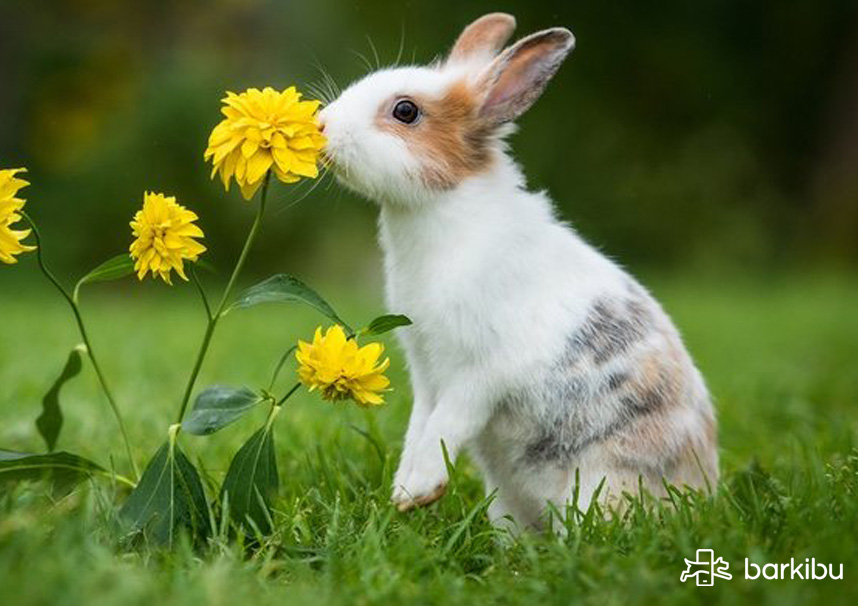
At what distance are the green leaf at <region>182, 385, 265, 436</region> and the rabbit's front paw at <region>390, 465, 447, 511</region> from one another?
0.39 m

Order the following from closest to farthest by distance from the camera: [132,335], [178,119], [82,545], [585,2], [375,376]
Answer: [82,545] < [375,376] < [132,335] < [178,119] < [585,2]

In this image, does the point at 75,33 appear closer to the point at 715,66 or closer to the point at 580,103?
the point at 580,103

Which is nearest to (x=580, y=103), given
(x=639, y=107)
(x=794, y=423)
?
(x=639, y=107)

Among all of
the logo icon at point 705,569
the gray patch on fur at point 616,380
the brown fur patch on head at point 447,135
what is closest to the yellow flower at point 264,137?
the brown fur patch on head at point 447,135

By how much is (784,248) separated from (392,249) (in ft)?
35.9

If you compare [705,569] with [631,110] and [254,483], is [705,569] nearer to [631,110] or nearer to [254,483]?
[254,483]

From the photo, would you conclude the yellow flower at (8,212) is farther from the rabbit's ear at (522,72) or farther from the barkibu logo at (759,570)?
the barkibu logo at (759,570)

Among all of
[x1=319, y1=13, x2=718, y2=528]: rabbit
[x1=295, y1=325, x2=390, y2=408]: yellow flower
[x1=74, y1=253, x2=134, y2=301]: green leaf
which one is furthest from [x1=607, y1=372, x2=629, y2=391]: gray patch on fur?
[x1=74, y1=253, x2=134, y2=301]: green leaf

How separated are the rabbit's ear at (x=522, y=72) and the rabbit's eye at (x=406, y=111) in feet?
0.55

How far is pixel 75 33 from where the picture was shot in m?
12.8

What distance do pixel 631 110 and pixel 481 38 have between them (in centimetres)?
995

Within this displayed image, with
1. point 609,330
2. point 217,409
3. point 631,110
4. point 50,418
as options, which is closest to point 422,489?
point 217,409

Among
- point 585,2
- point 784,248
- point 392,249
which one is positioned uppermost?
point 585,2

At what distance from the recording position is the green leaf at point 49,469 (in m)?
2.46
